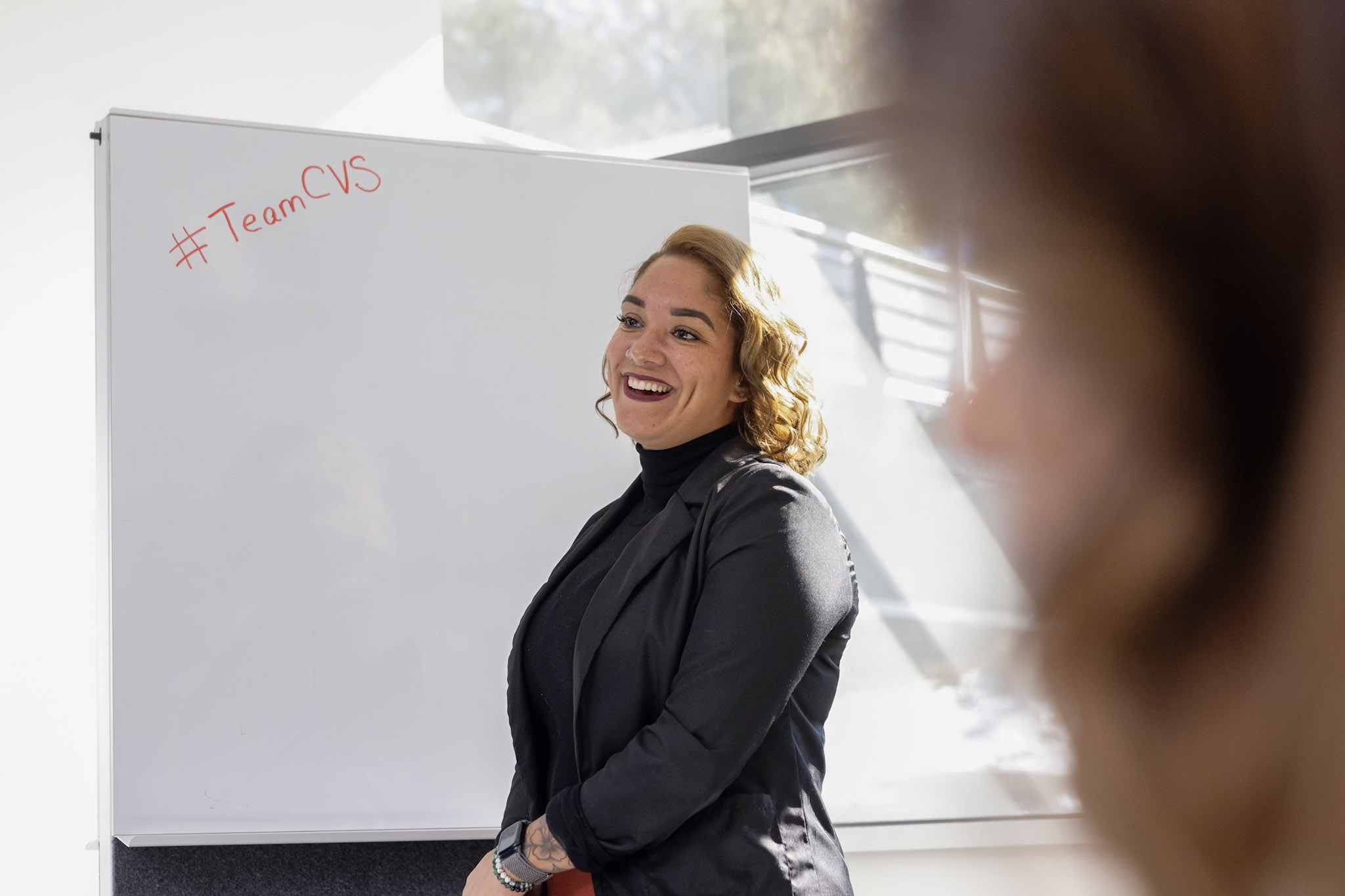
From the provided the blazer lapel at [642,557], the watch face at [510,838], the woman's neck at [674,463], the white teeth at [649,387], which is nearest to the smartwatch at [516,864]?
the watch face at [510,838]

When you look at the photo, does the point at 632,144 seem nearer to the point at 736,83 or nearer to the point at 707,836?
the point at 736,83

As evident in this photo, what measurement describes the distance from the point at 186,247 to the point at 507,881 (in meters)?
1.01

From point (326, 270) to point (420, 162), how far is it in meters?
0.22

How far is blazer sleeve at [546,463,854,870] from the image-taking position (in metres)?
0.95

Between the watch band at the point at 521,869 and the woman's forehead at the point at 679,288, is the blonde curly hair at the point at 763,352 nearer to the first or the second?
the woman's forehead at the point at 679,288

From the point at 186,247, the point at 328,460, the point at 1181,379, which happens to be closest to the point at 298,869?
the point at 328,460

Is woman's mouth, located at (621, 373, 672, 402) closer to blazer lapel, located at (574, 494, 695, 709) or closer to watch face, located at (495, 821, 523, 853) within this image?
blazer lapel, located at (574, 494, 695, 709)

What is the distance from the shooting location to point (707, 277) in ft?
4.04

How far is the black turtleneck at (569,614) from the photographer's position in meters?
1.13

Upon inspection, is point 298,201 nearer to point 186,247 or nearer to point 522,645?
point 186,247

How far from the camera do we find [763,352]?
1.20 metres

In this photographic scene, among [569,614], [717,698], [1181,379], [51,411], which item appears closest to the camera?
[1181,379]

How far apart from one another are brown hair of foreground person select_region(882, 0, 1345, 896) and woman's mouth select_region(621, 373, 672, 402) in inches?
42.8

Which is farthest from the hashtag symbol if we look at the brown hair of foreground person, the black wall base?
the brown hair of foreground person
